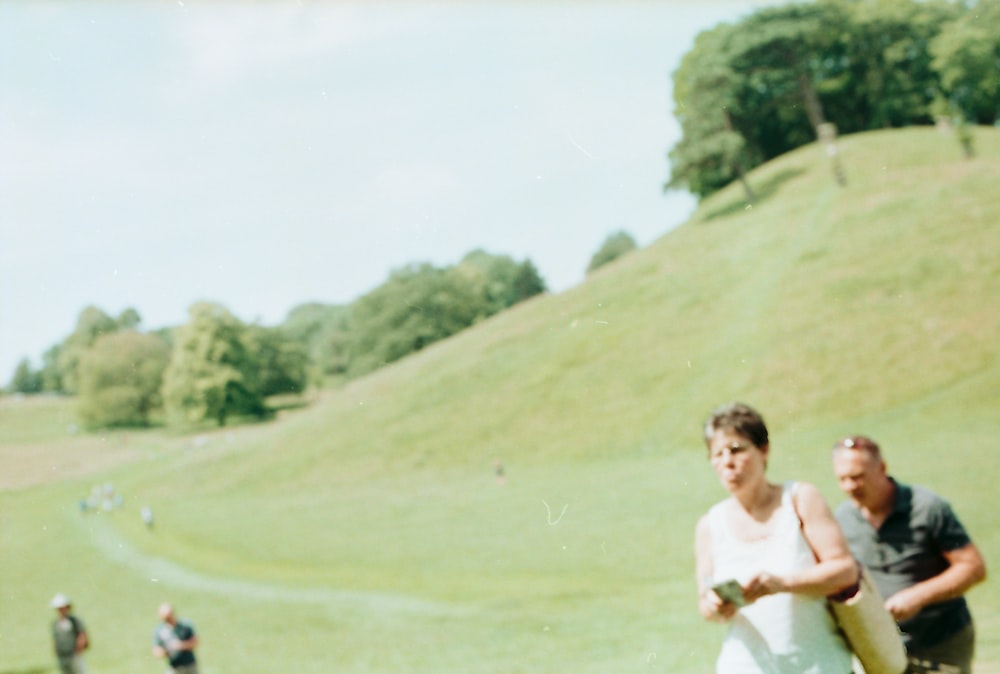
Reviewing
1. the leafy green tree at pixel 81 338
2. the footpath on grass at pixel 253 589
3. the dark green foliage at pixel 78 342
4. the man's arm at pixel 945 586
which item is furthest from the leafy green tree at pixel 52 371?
the man's arm at pixel 945 586

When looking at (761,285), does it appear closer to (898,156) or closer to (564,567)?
(898,156)

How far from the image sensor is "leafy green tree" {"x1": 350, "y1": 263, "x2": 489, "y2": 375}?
6994 centimetres

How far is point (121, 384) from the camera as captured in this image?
49938 mm

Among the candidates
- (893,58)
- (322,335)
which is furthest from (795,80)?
(322,335)

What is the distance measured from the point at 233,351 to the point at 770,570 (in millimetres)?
46671

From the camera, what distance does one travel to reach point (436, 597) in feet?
68.2

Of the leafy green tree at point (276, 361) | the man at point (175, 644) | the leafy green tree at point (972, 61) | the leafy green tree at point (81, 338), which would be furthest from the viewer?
the leafy green tree at point (81, 338)

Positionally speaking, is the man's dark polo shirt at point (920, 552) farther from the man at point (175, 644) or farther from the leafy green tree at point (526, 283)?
the leafy green tree at point (526, 283)

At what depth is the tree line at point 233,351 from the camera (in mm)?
47125

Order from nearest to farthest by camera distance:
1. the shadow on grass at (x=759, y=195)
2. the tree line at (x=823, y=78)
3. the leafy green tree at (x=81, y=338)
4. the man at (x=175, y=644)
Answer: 1. the man at (x=175, y=644)
2. the tree line at (x=823, y=78)
3. the shadow on grass at (x=759, y=195)
4. the leafy green tree at (x=81, y=338)

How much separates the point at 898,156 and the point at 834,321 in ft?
75.7

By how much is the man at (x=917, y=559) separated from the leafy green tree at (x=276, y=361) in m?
46.8

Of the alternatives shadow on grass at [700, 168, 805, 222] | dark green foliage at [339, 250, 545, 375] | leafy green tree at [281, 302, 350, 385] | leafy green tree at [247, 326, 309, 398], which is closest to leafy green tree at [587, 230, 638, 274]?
dark green foliage at [339, 250, 545, 375]

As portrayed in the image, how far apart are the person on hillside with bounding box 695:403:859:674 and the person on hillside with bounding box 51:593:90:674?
12513 mm
